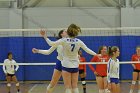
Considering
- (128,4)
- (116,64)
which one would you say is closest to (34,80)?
(128,4)

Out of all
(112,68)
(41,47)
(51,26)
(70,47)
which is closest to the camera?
(70,47)

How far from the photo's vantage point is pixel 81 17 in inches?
Answer: 751

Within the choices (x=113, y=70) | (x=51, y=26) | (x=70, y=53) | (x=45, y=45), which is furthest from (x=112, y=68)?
(x=51, y=26)

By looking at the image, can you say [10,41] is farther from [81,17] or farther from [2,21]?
[81,17]

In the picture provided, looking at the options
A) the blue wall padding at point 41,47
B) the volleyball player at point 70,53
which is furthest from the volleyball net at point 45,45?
the volleyball player at point 70,53

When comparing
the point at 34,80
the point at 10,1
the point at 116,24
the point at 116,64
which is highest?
the point at 10,1

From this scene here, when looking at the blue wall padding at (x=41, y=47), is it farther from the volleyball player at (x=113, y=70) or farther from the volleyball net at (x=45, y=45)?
the volleyball player at (x=113, y=70)

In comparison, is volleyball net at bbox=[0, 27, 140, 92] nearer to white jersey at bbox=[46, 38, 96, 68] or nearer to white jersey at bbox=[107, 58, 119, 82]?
white jersey at bbox=[107, 58, 119, 82]

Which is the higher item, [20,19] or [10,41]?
[20,19]

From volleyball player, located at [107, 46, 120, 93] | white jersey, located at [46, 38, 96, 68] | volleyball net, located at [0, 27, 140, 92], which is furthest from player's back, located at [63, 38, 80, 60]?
volleyball net, located at [0, 27, 140, 92]

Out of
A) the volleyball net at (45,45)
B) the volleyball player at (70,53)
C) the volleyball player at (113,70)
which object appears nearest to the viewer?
the volleyball player at (70,53)

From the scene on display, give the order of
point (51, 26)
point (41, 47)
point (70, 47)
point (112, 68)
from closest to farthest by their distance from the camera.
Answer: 1. point (70, 47)
2. point (112, 68)
3. point (41, 47)
4. point (51, 26)

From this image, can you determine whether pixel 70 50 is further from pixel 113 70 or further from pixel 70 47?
pixel 113 70

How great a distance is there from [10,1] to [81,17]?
396 centimetres
